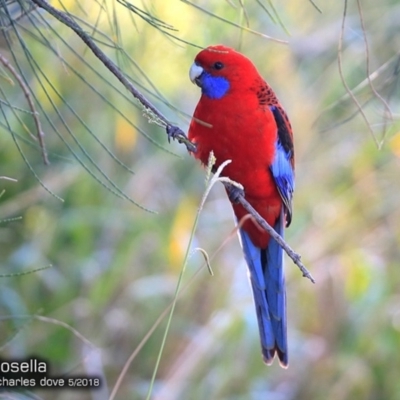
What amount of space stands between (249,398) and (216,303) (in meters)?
0.50

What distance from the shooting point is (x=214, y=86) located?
232 centimetres

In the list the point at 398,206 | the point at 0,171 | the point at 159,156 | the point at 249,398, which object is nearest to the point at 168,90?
the point at 159,156

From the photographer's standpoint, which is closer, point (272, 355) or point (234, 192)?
point (234, 192)

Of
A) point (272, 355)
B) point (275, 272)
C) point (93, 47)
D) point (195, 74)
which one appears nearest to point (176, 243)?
point (275, 272)

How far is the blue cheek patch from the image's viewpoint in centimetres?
231

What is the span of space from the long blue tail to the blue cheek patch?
53 cm

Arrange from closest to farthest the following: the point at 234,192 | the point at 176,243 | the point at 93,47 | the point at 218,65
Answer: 1. the point at 93,47
2. the point at 234,192
3. the point at 218,65
4. the point at 176,243

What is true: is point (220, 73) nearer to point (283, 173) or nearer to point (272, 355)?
point (283, 173)

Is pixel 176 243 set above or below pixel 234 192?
above

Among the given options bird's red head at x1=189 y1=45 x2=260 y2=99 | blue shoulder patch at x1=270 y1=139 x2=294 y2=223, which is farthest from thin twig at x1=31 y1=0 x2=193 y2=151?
blue shoulder patch at x1=270 y1=139 x2=294 y2=223

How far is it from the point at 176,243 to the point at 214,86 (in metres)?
0.99

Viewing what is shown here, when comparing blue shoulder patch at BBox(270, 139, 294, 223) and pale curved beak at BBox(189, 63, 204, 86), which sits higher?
pale curved beak at BBox(189, 63, 204, 86)

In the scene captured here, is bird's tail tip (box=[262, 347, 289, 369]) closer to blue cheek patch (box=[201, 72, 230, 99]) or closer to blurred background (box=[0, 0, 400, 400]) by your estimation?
blurred background (box=[0, 0, 400, 400])

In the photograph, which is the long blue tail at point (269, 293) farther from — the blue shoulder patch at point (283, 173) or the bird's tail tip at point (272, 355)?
the blue shoulder patch at point (283, 173)
